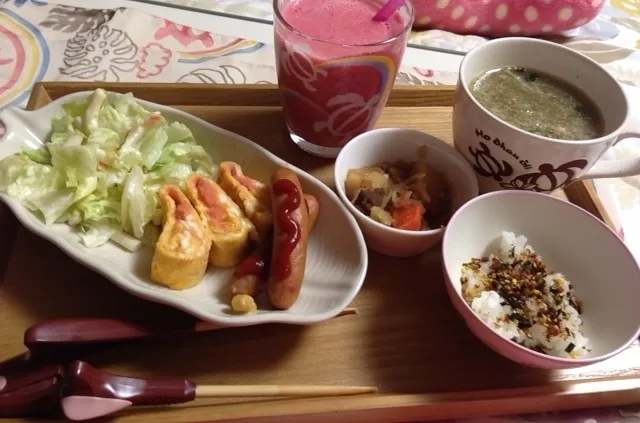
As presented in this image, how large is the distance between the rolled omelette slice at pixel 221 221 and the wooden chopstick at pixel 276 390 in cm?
23

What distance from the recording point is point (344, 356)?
0.91 meters

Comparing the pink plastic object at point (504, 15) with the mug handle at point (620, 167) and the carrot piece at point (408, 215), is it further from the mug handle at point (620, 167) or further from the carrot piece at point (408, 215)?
the carrot piece at point (408, 215)

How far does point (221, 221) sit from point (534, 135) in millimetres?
540

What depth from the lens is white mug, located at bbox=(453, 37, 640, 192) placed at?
102 centimetres

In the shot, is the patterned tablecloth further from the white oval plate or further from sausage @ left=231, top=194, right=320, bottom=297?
sausage @ left=231, top=194, right=320, bottom=297

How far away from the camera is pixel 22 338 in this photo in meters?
0.87

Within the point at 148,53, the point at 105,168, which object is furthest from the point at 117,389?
the point at 148,53

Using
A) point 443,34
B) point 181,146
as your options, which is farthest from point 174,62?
point 443,34

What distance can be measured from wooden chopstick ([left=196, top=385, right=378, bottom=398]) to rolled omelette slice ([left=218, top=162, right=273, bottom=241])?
0.87 feet

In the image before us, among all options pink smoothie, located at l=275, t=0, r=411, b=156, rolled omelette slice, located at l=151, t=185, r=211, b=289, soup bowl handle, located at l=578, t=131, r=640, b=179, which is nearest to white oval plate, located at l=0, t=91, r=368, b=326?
rolled omelette slice, located at l=151, t=185, r=211, b=289

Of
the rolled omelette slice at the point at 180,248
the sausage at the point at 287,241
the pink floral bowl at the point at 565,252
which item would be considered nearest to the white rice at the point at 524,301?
the pink floral bowl at the point at 565,252

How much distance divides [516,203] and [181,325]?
60 centimetres

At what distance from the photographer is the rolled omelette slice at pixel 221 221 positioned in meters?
0.96

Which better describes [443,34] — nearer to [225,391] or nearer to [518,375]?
[518,375]
